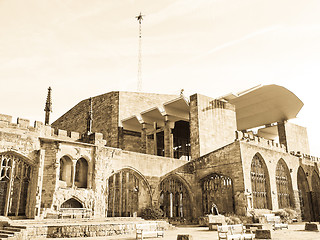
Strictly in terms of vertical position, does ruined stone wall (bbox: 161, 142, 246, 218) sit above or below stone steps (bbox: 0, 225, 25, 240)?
above

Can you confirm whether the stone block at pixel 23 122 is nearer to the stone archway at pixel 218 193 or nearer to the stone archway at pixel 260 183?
the stone archway at pixel 218 193

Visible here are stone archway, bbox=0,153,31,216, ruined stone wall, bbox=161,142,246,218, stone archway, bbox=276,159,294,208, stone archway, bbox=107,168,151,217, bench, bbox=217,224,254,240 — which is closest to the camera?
bench, bbox=217,224,254,240

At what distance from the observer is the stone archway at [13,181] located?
15.5 meters

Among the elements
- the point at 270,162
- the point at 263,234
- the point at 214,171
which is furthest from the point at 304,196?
the point at 263,234

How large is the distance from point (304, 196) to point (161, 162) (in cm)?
1554

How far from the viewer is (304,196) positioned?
28.2 m

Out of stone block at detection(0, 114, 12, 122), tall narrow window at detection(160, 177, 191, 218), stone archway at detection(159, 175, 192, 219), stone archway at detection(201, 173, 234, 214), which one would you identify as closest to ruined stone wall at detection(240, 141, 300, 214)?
stone archway at detection(201, 173, 234, 214)

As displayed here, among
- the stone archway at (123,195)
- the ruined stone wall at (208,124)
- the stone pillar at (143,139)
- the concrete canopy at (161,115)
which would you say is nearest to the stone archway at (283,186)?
the ruined stone wall at (208,124)

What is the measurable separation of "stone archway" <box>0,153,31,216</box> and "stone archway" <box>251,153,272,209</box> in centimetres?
1489

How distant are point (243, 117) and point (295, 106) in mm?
5519

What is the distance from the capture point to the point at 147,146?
1177 inches

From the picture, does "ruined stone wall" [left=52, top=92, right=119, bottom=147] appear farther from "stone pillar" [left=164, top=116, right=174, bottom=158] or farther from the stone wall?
"stone pillar" [left=164, top=116, right=174, bottom=158]

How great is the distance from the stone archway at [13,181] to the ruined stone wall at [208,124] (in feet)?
43.5

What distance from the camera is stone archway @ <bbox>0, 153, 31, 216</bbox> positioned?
1545 centimetres
